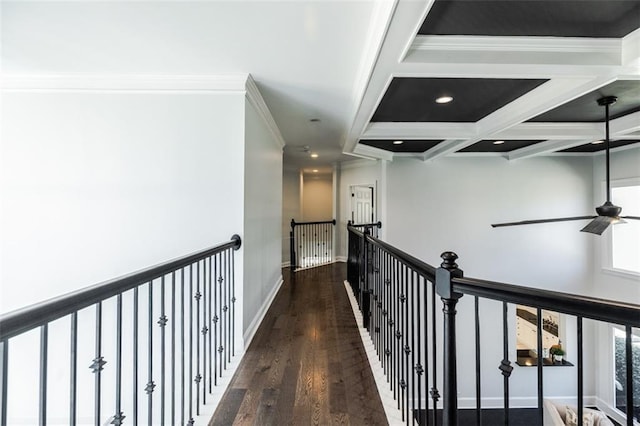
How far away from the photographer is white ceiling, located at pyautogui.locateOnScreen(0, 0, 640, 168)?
1865 mm

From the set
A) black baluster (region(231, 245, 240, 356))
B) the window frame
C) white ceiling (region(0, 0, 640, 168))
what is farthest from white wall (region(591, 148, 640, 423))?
black baluster (region(231, 245, 240, 356))

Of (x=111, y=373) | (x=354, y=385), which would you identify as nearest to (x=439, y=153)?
(x=354, y=385)

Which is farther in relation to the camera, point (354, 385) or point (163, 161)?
point (163, 161)

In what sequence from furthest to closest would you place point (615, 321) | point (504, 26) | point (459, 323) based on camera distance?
1. point (459, 323)
2. point (504, 26)
3. point (615, 321)

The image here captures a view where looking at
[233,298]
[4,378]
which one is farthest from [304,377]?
[4,378]

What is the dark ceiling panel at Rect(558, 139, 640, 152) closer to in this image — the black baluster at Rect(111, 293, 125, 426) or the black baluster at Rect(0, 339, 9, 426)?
the black baluster at Rect(111, 293, 125, 426)

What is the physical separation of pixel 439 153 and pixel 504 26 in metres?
3.45

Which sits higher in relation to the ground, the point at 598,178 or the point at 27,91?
the point at 27,91

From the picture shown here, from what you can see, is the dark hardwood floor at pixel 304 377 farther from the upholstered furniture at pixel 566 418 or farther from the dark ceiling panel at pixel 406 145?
the upholstered furniture at pixel 566 418

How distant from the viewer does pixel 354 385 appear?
2.16 metres

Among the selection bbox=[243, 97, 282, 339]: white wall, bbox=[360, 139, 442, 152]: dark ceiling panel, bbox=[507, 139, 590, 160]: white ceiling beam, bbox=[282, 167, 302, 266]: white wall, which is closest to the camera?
bbox=[243, 97, 282, 339]: white wall

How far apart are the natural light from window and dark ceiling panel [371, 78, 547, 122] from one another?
3.72 meters

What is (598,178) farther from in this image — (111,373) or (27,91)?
(27,91)

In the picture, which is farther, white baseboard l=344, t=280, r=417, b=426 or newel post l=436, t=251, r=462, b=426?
white baseboard l=344, t=280, r=417, b=426
